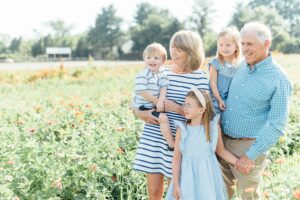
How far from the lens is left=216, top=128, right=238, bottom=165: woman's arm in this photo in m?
3.31

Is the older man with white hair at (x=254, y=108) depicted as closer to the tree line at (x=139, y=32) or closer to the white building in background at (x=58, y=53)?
the tree line at (x=139, y=32)

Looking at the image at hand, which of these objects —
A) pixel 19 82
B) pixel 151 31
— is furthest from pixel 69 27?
pixel 19 82

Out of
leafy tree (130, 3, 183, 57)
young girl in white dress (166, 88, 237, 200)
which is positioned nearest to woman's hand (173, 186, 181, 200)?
young girl in white dress (166, 88, 237, 200)

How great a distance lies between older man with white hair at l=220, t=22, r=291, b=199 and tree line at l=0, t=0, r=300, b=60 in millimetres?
43706

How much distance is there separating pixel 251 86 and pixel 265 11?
60.5m

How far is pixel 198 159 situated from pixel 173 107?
0.40m

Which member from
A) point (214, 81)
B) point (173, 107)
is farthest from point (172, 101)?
point (214, 81)

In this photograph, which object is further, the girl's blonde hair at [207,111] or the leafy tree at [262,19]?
the leafy tree at [262,19]

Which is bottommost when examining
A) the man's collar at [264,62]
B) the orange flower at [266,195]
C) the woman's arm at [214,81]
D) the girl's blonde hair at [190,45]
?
the orange flower at [266,195]

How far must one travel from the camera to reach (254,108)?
3.23 metres

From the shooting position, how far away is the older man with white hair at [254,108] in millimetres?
3086

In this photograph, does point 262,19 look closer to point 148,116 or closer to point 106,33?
point 106,33

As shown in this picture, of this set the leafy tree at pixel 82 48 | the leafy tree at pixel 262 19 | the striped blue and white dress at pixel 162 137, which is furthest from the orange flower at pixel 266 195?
the leafy tree at pixel 82 48

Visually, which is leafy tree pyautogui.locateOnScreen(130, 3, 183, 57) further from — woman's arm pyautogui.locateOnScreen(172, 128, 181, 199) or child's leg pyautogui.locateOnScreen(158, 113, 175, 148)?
woman's arm pyautogui.locateOnScreen(172, 128, 181, 199)
